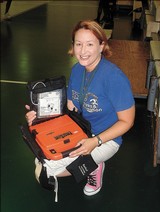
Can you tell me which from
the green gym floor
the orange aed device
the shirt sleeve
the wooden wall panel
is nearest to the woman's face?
the shirt sleeve

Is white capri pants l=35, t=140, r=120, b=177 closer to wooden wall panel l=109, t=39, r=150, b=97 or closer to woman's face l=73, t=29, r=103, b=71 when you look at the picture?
woman's face l=73, t=29, r=103, b=71

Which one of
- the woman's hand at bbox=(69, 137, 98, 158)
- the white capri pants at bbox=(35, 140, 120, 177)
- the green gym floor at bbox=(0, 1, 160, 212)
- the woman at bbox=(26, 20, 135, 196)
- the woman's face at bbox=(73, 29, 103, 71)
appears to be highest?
the woman's face at bbox=(73, 29, 103, 71)

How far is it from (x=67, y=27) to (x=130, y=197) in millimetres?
6553

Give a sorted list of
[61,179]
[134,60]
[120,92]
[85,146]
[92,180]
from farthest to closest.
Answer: [134,60] → [61,179] → [92,180] → [120,92] → [85,146]

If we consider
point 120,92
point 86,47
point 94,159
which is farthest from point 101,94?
point 94,159

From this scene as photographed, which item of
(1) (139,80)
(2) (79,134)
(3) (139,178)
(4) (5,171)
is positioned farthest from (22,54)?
(2) (79,134)

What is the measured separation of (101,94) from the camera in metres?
1.77

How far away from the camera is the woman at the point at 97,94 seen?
165 centimetres

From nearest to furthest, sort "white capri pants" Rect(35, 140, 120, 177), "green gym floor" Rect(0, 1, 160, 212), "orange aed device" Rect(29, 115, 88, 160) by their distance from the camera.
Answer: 1. "orange aed device" Rect(29, 115, 88, 160)
2. "white capri pants" Rect(35, 140, 120, 177)
3. "green gym floor" Rect(0, 1, 160, 212)

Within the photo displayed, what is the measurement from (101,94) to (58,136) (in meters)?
0.37

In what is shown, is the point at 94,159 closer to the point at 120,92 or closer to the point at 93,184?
the point at 93,184

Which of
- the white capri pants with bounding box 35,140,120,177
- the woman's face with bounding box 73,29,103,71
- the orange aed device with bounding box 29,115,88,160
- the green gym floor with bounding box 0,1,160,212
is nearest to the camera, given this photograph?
the orange aed device with bounding box 29,115,88,160

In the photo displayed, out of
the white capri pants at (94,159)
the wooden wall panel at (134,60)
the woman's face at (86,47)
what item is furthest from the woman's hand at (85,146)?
the wooden wall panel at (134,60)

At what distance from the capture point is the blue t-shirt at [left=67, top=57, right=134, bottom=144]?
5.47ft
